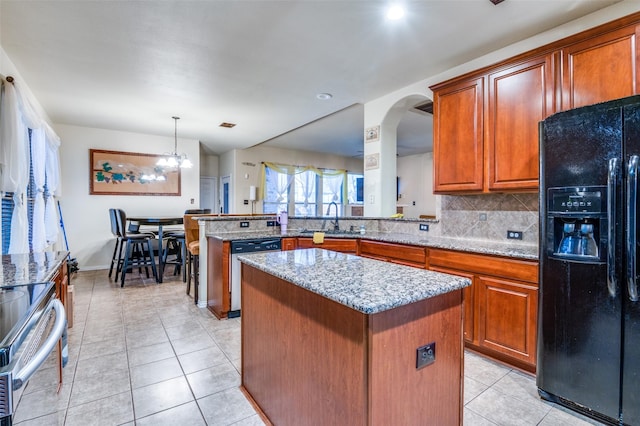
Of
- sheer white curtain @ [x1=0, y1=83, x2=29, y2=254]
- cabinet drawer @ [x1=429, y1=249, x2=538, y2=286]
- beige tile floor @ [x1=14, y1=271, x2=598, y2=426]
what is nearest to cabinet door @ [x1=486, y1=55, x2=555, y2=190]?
cabinet drawer @ [x1=429, y1=249, x2=538, y2=286]

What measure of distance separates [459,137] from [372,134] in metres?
1.46

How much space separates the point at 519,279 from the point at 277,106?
11.8 ft

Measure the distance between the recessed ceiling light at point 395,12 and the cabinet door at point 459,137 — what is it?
0.88 metres

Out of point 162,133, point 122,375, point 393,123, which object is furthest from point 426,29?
point 162,133

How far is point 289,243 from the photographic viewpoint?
354 centimetres

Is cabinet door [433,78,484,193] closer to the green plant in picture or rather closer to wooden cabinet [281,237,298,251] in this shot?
wooden cabinet [281,237,298,251]

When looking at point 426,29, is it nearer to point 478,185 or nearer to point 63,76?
point 478,185

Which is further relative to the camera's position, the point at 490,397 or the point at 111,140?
the point at 111,140

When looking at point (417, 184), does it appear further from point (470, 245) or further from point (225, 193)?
point (470, 245)

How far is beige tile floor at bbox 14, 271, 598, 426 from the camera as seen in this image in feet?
5.50

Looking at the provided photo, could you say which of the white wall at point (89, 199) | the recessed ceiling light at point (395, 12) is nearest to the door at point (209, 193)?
the white wall at point (89, 199)

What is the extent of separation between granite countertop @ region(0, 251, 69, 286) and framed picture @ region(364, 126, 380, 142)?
338 cm

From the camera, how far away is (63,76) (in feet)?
11.0

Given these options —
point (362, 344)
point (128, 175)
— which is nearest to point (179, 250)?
point (128, 175)
